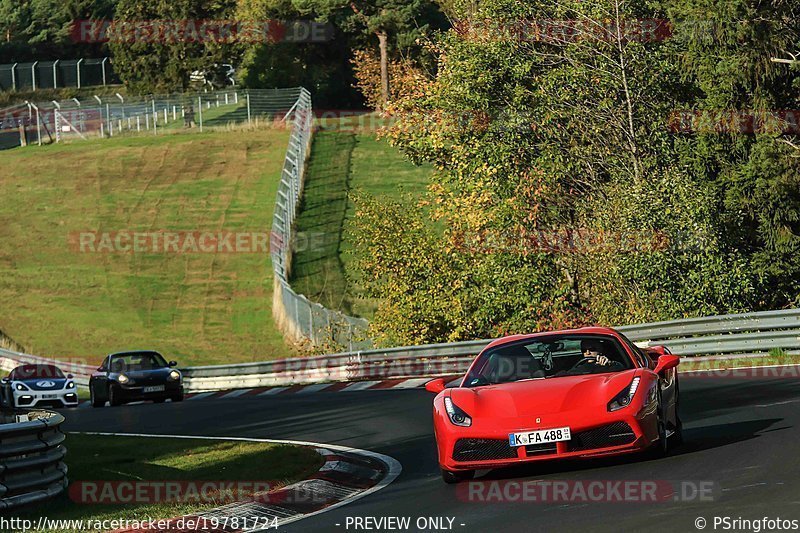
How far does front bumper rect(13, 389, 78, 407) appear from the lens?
28906 mm

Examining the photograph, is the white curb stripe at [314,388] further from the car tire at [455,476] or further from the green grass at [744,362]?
the car tire at [455,476]

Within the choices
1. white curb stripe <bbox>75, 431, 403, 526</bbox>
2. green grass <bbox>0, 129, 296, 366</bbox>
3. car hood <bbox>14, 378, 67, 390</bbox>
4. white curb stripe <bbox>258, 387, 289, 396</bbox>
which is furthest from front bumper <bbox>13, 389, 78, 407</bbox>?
white curb stripe <bbox>75, 431, 403, 526</bbox>

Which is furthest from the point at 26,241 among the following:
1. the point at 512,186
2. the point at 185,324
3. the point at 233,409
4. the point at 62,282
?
the point at 233,409

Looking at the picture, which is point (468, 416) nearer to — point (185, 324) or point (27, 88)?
point (185, 324)

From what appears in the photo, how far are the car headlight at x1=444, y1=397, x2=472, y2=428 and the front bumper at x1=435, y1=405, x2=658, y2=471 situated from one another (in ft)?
0.36

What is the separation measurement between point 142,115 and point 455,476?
7036 cm

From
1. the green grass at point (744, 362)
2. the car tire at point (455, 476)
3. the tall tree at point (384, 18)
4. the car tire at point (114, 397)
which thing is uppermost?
the tall tree at point (384, 18)

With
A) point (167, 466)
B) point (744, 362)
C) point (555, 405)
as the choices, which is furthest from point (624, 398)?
point (744, 362)

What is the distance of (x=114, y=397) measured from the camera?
26.7 meters

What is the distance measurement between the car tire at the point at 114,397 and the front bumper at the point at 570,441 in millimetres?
17099

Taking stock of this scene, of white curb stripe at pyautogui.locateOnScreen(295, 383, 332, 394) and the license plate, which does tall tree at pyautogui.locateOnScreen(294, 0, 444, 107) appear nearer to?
white curb stripe at pyautogui.locateOnScreen(295, 383, 332, 394)

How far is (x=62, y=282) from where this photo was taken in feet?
160

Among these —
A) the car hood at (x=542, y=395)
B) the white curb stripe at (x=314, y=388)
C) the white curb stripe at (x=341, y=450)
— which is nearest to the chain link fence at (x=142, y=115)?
the white curb stripe at (x=314, y=388)

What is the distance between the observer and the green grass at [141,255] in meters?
41.8
